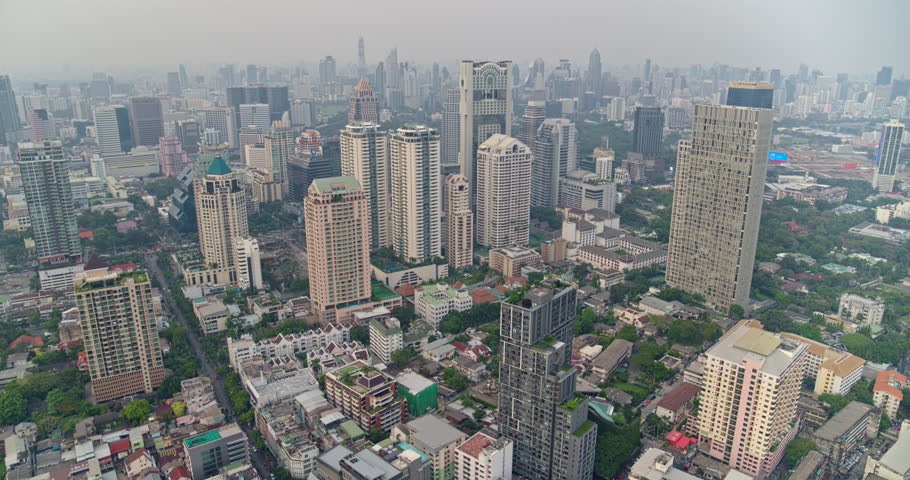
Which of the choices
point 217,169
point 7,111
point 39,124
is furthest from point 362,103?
point 7,111

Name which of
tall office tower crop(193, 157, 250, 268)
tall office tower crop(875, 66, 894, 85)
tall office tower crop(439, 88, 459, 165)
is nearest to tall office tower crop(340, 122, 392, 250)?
tall office tower crop(193, 157, 250, 268)

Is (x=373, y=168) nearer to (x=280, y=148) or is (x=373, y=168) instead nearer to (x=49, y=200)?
(x=49, y=200)

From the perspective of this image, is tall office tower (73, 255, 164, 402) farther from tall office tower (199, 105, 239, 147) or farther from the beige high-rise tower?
tall office tower (199, 105, 239, 147)

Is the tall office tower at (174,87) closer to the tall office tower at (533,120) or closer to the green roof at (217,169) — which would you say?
the tall office tower at (533,120)

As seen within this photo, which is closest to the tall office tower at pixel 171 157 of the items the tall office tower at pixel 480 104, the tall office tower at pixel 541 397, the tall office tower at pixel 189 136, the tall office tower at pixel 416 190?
the tall office tower at pixel 189 136

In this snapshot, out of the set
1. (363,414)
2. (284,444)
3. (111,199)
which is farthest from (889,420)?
(111,199)

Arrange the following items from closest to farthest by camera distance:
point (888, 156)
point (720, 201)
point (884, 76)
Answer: point (720, 201) → point (888, 156) → point (884, 76)
